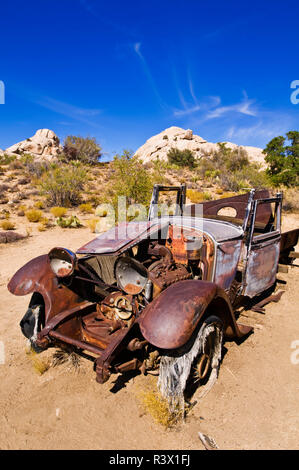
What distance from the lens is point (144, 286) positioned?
117 inches

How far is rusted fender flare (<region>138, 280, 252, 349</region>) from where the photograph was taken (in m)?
2.33

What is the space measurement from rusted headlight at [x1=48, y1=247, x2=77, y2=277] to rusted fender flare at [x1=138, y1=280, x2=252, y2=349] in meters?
0.95

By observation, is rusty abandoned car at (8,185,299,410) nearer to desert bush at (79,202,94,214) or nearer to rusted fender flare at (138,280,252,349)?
rusted fender flare at (138,280,252,349)

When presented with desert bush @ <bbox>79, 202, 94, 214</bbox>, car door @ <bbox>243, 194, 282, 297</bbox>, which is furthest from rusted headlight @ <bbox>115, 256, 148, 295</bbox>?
desert bush @ <bbox>79, 202, 94, 214</bbox>

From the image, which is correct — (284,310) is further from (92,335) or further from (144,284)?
(92,335)

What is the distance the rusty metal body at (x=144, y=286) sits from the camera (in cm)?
253

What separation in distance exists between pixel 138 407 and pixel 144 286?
123 cm

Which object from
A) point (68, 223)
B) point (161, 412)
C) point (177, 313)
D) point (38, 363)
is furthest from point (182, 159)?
point (161, 412)

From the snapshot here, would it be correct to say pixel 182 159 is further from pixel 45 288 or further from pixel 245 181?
pixel 45 288

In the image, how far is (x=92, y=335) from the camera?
10.4 feet

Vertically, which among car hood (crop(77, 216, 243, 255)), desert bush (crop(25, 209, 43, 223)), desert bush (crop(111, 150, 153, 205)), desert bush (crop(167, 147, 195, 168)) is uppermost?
desert bush (crop(167, 147, 195, 168))

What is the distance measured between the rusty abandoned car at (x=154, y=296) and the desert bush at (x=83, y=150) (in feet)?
90.4

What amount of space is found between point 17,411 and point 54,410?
377 mm

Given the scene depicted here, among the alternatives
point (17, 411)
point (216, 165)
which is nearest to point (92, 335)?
point (17, 411)
